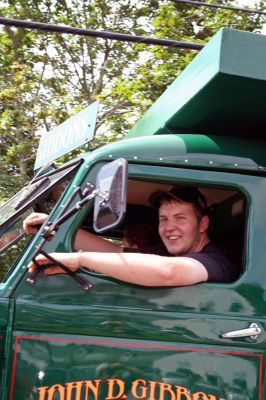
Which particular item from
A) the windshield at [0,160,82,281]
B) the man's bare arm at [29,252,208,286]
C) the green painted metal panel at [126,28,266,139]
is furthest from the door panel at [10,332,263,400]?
the green painted metal panel at [126,28,266,139]

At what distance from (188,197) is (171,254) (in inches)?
11.6

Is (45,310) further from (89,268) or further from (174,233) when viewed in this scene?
(174,233)

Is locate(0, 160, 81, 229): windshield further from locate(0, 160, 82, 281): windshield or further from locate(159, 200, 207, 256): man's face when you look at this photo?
locate(159, 200, 207, 256): man's face

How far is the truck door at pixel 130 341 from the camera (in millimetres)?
2525

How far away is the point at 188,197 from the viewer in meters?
3.04

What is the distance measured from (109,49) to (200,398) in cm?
1157

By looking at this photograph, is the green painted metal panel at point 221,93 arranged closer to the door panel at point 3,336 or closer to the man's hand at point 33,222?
the man's hand at point 33,222

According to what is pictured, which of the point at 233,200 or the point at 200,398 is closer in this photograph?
the point at 200,398

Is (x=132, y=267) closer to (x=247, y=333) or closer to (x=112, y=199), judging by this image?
(x=112, y=199)

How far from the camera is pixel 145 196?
136 inches

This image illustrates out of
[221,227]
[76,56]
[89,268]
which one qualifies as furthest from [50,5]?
[89,268]

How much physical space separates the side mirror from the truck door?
1.09 ft

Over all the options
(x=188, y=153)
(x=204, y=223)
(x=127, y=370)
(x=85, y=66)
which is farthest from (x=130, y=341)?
(x=85, y=66)

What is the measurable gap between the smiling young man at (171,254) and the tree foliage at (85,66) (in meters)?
7.09
